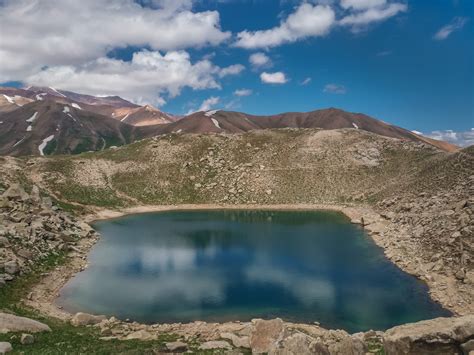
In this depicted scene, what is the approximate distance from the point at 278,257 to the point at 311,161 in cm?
6232

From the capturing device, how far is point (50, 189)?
9288 cm

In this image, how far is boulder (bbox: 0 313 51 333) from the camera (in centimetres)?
2383

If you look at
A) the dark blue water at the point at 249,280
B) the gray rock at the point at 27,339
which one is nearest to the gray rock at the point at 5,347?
the gray rock at the point at 27,339

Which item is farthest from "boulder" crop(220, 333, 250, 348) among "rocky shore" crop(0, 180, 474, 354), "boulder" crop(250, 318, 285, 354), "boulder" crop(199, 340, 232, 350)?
"boulder" crop(250, 318, 285, 354)

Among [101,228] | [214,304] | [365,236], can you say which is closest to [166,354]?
[214,304]

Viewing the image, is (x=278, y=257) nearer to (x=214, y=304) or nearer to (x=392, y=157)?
(x=214, y=304)

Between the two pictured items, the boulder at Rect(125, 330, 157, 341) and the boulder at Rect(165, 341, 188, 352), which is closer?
the boulder at Rect(165, 341, 188, 352)

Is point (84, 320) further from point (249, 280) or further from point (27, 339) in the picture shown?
point (249, 280)

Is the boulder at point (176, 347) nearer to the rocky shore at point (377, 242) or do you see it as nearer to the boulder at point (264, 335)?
the rocky shore at point (377, 242)

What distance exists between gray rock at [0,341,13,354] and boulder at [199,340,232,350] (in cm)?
979

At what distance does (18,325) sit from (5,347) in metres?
4.91

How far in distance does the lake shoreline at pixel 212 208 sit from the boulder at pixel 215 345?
46.3ft

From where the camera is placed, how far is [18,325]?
24594 millimetres

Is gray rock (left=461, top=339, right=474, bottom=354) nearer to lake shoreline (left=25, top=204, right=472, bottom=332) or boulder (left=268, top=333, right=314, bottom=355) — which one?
boulder (left=268, top=333, right=314, bottom=355)
